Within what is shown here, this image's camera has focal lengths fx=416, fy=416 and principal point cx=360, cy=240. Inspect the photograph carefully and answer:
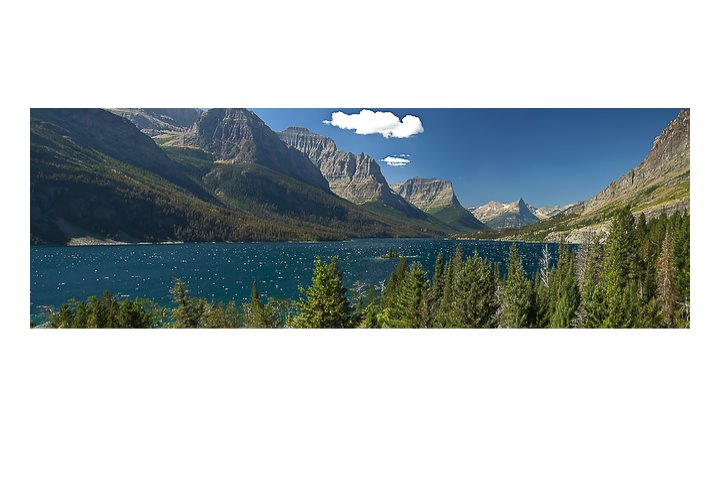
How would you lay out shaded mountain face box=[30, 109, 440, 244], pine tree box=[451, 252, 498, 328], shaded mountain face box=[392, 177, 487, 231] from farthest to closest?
shaded mountain face box=[30, 109, 440, 244], shaded mountain face box=[392, 177, 487, 231], pine tree box=[451, 252, 498, 328]

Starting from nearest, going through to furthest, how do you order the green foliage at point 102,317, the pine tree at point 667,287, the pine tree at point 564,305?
the pine tree at point 667,287, the green foliage at point 102,317, the pine tree at point 564,305

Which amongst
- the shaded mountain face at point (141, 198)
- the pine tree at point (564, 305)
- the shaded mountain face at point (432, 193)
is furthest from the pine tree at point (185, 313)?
the pine tree at point (564, 305)

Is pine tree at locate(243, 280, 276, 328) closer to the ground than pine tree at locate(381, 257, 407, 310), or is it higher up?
closer to the ground

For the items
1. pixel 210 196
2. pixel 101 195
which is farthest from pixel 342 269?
pixel 210 196

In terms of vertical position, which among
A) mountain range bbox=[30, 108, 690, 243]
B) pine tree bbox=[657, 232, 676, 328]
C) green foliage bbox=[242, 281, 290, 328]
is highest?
mountain range bbox=[30, 108, 690, 243]

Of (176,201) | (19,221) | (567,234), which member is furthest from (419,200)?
(19,221)

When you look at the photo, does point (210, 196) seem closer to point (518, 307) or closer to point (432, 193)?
point (432, 193)

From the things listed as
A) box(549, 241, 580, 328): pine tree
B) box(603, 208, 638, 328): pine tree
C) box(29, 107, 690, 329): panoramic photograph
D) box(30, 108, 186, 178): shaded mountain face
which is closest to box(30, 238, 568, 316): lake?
box(29, 107, 690, 329): panoramic photograph

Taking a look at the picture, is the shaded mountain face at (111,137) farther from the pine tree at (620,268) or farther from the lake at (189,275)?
the pine tree at (620,268)

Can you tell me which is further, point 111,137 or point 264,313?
point 111,137

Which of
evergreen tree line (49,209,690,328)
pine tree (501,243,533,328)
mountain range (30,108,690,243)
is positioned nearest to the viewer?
evergreen tree line (49,209,690,328)

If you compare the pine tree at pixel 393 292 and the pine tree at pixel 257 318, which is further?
the pine tree at pixel 393 292

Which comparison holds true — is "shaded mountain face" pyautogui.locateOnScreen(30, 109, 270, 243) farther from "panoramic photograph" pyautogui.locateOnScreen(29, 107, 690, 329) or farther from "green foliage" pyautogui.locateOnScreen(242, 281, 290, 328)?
"green foliage" pyautogui.locateOnScreen(242, 281, 290, 328)

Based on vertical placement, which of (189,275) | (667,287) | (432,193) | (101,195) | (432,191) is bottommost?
(189,275)
